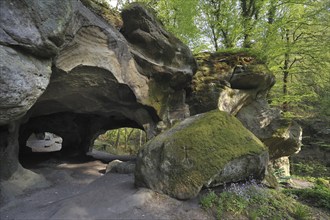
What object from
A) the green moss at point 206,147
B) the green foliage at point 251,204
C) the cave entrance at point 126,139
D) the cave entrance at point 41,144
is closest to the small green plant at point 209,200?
the green foliage at point 251,204

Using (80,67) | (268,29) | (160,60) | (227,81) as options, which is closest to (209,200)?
(80,67)

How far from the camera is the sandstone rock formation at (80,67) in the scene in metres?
4.34

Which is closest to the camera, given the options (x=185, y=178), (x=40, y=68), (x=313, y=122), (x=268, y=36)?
(x=40, y=68)

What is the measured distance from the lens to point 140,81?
8.38 meters

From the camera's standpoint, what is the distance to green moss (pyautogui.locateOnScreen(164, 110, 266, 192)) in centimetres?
535

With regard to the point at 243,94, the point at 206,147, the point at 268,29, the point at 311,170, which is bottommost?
the point at 311,170

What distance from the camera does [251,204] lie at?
213 inches

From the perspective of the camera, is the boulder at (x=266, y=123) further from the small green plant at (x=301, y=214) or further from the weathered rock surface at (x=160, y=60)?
the small green plant at (x=301, y=214)

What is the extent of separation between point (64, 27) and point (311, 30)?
13135 mm

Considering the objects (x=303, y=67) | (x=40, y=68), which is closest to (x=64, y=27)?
(x=40, y=68)

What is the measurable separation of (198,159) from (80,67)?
3788 millimetres

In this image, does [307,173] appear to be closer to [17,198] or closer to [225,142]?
[225,142]

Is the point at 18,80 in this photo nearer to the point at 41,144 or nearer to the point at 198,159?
the point at 198,159

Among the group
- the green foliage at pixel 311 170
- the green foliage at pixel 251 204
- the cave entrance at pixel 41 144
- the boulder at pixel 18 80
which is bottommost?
the green foliage at pixel 311 170
